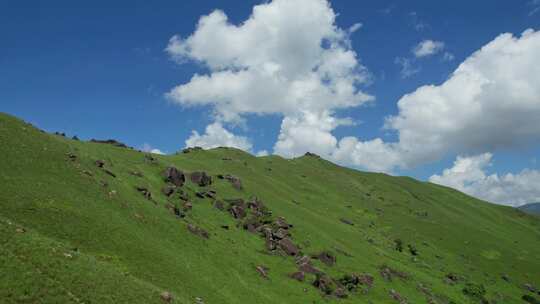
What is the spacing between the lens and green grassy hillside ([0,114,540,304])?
36.9 meters

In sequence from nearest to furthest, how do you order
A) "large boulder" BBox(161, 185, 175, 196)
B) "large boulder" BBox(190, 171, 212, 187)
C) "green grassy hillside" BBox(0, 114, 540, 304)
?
1. "green grassy hillside" BBox(0, 114, 540, 304)
2. "large boulder" BBox(161, 185, 175, 196)
3. "large boulder" BBox(190, 171, 212, 187)

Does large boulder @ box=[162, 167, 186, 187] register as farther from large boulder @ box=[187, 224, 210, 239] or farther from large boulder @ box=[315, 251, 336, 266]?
large boulder @ box=[315, 251, 336, 266]

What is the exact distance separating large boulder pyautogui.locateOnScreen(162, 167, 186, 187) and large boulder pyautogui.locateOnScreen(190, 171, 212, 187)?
8635 mm

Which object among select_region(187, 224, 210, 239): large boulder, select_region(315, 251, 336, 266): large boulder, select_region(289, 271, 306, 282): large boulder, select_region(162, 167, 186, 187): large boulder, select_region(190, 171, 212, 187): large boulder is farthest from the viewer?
select_region(190, 171, 212, 187): large boulder

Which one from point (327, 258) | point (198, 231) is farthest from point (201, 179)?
point (327, 258)

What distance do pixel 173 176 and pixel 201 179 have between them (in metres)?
12.4

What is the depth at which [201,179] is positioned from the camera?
371 ft

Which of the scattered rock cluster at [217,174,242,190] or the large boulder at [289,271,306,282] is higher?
the scattered rock cluster at [217,174,242,190]

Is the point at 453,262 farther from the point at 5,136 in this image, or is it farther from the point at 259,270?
the point at 5,136

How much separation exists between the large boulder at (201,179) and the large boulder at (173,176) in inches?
340

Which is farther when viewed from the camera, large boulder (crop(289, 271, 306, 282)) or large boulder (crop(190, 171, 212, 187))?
large boulder (crop(190, 171, 212, 187))

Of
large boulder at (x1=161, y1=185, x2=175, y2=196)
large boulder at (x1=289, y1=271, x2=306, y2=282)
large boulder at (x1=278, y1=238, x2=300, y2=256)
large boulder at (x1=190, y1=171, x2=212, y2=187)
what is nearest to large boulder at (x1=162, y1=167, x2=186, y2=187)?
large boulder at (x1=161, y1=185, x2=175, y2=196)

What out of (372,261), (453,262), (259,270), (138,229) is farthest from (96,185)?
(453,262)

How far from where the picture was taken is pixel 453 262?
469 ft
